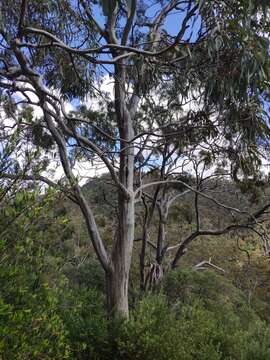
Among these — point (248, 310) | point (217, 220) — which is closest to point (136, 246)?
point (217, 220)

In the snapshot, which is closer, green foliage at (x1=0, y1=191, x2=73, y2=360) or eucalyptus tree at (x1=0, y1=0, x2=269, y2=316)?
green foliage at (x1=0, y1=191, x2=73, y2=360)

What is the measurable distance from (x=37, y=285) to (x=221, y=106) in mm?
3486

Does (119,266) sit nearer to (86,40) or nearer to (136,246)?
(86,40)

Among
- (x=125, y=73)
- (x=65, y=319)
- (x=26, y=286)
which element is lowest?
(x=65, y=319)

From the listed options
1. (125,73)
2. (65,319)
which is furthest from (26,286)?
(125,73)

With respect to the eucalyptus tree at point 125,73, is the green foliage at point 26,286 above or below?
below

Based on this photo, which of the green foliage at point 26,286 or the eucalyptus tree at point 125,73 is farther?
the eucalyptus tree at point 125,73

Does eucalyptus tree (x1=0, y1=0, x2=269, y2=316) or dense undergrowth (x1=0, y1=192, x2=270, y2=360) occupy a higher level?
eucalyptus tree (x1=0, y1=0, x2=269, y2=316)

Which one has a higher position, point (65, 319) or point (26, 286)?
point (26, 286)

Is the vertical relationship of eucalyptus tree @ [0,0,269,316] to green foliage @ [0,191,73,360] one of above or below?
above

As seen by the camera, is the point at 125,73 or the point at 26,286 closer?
the point at 26,286

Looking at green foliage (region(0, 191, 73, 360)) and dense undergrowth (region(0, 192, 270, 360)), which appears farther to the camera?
dense undergrowth (region(0, 192, 270, 360))

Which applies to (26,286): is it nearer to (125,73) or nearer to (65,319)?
(65,319)

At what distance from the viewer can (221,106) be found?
554 cm
